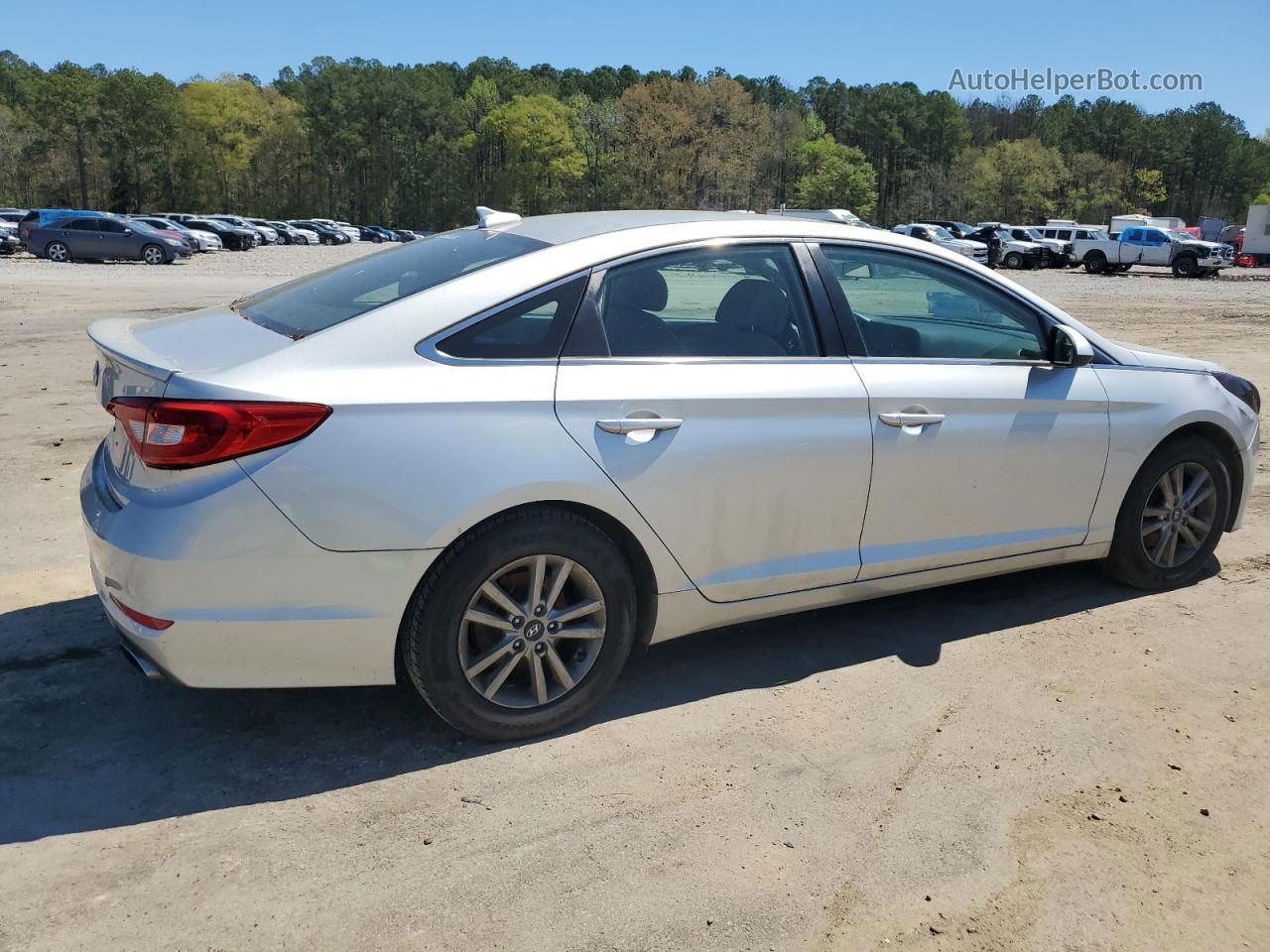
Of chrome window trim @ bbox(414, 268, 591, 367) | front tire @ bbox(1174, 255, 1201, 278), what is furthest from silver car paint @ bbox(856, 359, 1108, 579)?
front tire @ bbox(1174, 255, 1201, 278)

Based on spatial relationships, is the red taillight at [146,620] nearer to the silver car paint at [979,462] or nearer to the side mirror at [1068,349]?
the silver car paint at [979,462]

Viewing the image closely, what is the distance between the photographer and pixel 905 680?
3959 mm

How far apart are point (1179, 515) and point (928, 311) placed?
160cm

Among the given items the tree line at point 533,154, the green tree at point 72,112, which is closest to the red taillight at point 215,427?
the tree line at point 533,154

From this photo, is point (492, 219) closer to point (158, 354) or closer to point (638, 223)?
point (638, 223)

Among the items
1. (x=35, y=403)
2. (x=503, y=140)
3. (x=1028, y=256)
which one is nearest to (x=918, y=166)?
(x=503, y=140)

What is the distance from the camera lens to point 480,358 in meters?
3.25

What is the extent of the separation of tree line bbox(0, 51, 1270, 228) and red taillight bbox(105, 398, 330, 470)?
93737mm

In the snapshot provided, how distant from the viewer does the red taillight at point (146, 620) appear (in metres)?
2.94

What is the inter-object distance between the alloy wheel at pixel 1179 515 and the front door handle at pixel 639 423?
2494 mm

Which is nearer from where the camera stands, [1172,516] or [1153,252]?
[1172,516]

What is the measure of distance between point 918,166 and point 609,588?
497ft

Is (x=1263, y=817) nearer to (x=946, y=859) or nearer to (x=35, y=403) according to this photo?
(x=946, y=859)

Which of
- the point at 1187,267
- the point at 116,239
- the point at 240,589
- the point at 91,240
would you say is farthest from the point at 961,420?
the point at 1187,267
